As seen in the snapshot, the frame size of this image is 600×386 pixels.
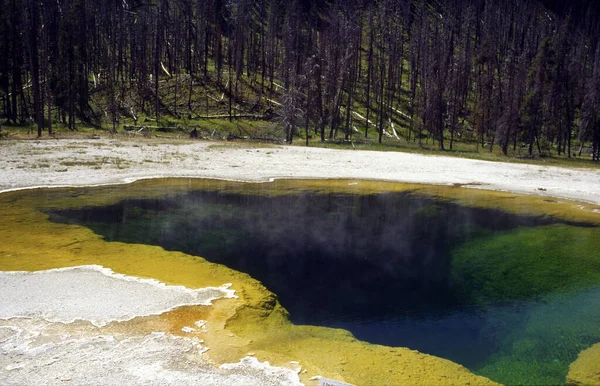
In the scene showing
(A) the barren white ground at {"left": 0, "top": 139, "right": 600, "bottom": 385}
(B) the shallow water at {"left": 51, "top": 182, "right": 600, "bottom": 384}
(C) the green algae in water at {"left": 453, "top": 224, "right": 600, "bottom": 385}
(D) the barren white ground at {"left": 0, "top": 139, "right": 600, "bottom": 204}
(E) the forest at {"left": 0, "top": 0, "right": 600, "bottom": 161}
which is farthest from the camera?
(E) the forest at {"left": 0, "top": 0, "right": 600, "bottom": 161}

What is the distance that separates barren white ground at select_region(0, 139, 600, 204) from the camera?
27.7m

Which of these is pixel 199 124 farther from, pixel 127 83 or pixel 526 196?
pixel 526 196

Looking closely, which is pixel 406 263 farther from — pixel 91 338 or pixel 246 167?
pixel 246 167

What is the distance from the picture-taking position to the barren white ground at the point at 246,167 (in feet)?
90.8

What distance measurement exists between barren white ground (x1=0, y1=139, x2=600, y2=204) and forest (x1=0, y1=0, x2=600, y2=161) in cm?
1012

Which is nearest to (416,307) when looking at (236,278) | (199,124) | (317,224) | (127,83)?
(236,278)

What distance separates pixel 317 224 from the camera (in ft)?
68.4

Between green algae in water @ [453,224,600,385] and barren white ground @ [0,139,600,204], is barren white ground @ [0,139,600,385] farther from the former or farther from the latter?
green algae in water @ [453,224,600,385]

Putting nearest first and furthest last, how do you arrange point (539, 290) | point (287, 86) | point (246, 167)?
point (539, 290) → point (246, 167) → point (287, 86)

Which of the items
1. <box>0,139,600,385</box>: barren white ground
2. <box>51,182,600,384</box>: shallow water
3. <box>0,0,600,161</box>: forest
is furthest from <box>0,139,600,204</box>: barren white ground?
<box>0,0,600,161</box>: forest

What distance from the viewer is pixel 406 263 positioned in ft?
52.9

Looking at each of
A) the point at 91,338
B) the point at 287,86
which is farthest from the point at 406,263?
the point at 287,86

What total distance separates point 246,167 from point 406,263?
18767 mm

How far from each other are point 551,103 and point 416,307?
54.2 meters
